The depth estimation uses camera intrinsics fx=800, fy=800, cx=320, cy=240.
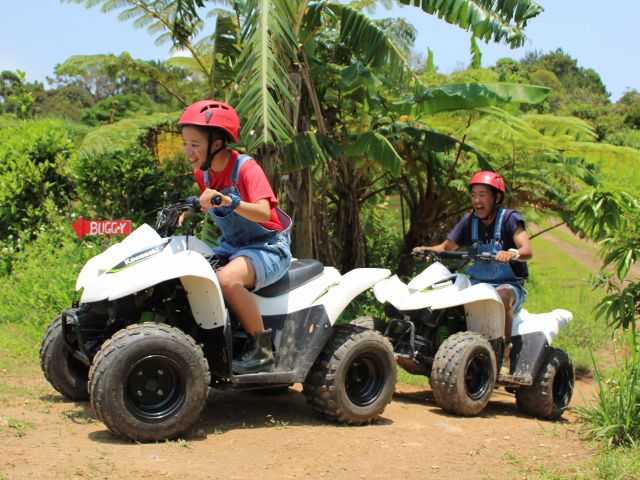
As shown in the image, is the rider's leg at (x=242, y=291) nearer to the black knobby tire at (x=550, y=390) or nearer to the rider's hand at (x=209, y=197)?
the rider's hand at (x=209, y=197)

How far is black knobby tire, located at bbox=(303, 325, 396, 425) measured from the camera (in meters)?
5.53

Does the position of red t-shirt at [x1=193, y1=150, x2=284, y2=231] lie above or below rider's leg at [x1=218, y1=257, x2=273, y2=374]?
above

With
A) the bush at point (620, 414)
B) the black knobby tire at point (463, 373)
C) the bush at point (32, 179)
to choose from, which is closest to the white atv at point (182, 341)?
the black knobby tire at point (463, 373)

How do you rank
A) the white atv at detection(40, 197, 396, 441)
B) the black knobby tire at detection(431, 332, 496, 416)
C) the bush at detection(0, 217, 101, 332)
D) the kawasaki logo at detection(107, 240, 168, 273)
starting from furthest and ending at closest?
the bush at detection(0, 217, 101, 332) → the black knobby tire at detection(431, 332, 496, 416) → the kawasaki logo at detection(107, 240, 168, 273) → the white atv at detection(40, 197, 396, 441)

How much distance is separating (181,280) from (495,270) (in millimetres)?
3247

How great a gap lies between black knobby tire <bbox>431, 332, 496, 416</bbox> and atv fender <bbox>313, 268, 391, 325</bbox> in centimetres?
93

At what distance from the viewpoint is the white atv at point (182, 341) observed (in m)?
4.68

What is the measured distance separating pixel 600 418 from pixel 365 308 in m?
5.02

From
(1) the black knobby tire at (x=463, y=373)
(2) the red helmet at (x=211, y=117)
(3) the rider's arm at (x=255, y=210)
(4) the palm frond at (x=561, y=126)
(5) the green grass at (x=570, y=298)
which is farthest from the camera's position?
(5) the green grass at (x=570, y=298)

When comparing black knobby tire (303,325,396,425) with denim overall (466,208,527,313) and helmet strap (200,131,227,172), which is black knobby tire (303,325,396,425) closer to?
helmet strap (200,131,227,172)

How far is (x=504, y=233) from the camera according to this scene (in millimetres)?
7066

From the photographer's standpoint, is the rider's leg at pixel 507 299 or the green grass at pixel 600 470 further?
the rider's leg at pixel 507 299

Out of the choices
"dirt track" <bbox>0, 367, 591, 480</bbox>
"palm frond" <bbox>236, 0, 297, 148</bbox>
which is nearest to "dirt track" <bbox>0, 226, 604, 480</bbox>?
"dirt track" <bbox>0, 367, 591, 480</bbox>

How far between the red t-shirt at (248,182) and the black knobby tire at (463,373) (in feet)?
6.34
